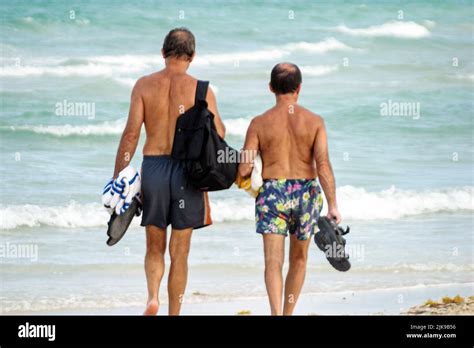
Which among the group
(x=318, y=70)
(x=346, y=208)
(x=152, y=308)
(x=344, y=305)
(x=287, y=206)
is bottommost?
(x=344, y=305)

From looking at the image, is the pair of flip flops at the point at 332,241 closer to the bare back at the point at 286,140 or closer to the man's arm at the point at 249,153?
the bare back at the point at 286,140

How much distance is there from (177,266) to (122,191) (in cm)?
58

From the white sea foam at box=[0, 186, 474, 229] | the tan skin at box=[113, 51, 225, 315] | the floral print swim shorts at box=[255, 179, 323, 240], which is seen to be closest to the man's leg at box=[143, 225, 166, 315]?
the tan skin at box=[113, 51, 225, 315]

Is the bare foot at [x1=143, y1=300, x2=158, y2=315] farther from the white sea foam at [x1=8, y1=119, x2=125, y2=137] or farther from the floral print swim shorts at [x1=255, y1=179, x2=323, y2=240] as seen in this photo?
the white sea foam at [x1=8, y1=119, x2=125, y2=137]

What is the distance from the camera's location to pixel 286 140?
6.42 meters

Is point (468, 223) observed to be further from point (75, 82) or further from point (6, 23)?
point (6, 23)

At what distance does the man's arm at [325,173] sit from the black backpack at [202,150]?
0.49 meters

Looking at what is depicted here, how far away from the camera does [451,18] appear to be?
2352 centimetres

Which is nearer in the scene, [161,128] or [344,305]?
[161,128]

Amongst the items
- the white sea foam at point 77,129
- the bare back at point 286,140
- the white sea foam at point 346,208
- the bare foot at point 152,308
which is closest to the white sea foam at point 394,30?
the white sea foam at point 77,129

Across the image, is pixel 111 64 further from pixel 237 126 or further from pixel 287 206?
pixel 287 206

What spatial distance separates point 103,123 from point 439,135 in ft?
18.3

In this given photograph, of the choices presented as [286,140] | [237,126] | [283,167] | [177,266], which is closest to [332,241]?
[283,167]

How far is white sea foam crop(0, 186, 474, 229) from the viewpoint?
1254 centimetres
